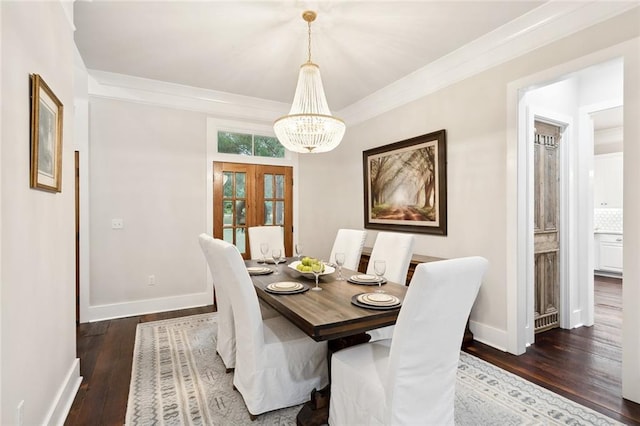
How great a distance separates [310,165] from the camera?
5.09 meters

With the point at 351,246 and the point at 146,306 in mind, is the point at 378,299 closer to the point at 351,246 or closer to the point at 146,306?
the point at 351,246

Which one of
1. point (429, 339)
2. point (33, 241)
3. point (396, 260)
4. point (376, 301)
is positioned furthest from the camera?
point (396, 260)

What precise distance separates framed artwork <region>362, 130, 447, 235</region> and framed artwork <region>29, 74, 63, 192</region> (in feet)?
10.5

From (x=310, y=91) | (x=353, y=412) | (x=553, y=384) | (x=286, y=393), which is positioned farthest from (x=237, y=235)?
(x=553, y=384)

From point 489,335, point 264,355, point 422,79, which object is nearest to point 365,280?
point 264,355

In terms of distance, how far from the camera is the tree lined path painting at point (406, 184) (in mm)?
3609

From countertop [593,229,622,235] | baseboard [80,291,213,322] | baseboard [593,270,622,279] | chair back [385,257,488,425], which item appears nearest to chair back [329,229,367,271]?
chair back [385,257,488,425]

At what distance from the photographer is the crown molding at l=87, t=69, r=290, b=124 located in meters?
3.72

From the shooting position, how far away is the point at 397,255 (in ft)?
8.73

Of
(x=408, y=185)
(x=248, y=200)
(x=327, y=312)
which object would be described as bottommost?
(x=327, y=312)

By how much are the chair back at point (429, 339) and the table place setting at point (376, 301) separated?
372 mm

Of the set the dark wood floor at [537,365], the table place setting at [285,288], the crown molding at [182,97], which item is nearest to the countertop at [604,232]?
the dark wood floor at [537,365]

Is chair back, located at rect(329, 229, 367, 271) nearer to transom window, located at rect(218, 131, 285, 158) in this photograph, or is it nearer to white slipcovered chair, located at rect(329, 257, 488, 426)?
white slipcovered chair, located at rect(329, 257, 488, 426)

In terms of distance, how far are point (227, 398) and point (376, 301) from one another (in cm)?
119
